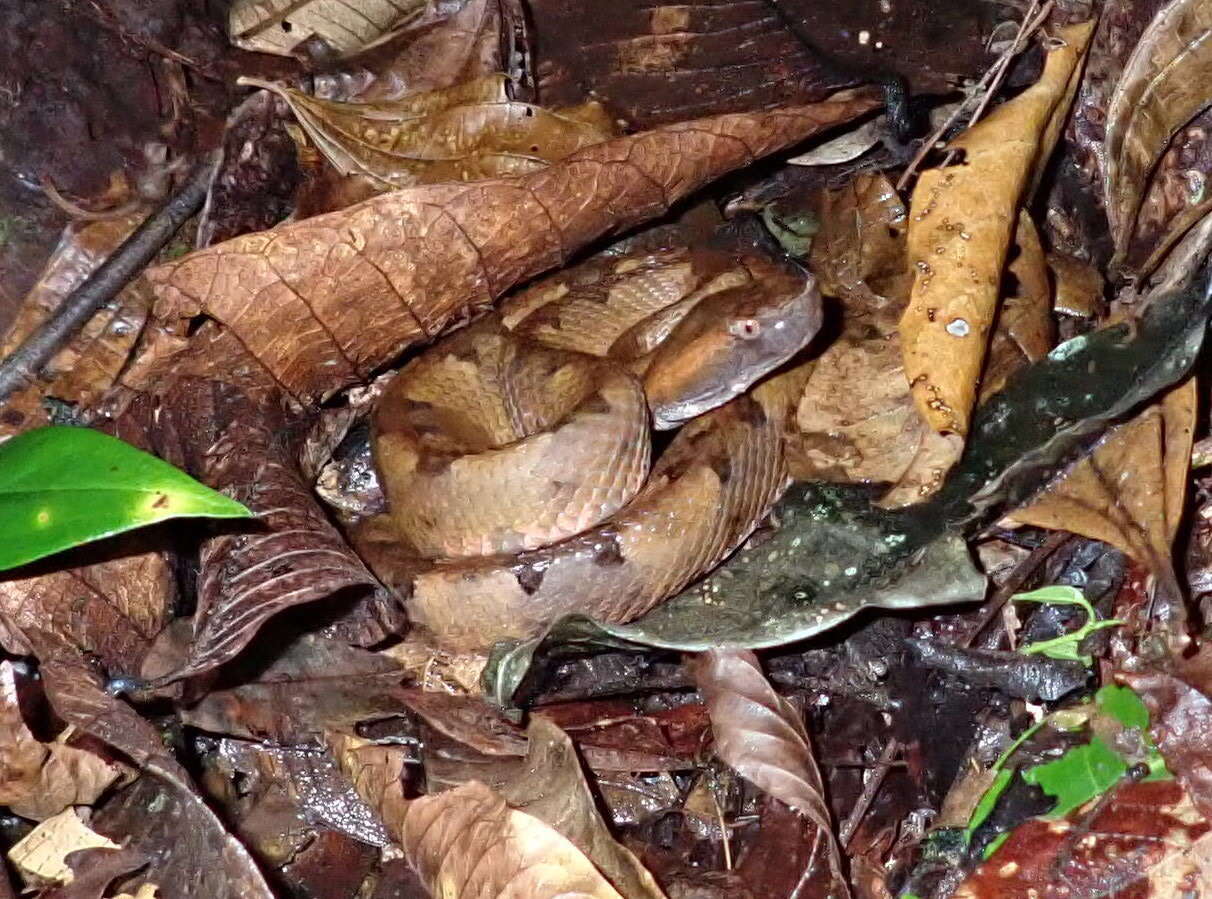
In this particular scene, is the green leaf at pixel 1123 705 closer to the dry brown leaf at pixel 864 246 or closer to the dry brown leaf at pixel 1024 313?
the dry brown leaf at pixel 1024 313

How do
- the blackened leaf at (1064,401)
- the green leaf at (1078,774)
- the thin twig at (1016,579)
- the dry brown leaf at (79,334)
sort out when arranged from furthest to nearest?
the dry brown leaf at (79,334) → the thin twig at (1016,579) → the blackened leaf at (1064,401) → the green leaf at (1078,774)

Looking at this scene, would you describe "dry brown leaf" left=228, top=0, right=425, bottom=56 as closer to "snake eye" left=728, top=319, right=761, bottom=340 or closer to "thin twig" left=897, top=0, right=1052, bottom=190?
"snake eye" left=728, top=319, right=761, bottom=340

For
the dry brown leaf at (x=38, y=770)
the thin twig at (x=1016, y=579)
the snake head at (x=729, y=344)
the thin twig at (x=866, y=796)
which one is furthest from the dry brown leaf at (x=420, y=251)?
the thin twig at (x=866, y=796)

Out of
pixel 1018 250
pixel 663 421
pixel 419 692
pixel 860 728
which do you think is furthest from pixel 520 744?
pixel 1018 250

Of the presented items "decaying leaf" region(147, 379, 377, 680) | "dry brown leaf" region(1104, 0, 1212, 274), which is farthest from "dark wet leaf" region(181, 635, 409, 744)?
"dry brown leaf" region(1104, 0, 1212, 274)

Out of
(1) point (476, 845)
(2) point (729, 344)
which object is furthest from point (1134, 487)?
(1) point (476, 845)

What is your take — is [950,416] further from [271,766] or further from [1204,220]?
Result: [271,766]
